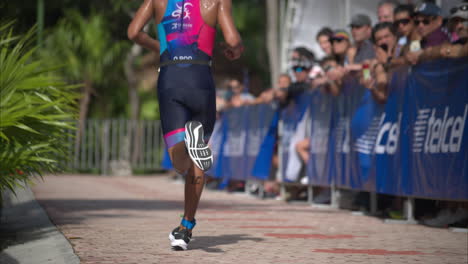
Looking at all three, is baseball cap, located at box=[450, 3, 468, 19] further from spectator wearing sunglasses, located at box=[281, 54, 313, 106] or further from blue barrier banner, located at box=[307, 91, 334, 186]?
spectator wearing sunglasses, located at box=[281, 54, 313, 106]

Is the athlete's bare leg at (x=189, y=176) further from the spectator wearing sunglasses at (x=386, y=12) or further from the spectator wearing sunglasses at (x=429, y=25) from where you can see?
the spectator wearing sunglasses at (x=386, y=12)

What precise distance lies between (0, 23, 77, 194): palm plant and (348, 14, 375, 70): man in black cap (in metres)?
5.35

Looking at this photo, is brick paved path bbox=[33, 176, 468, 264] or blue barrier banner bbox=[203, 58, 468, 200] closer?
brick paved path bbox=[33, 176, 468, 264]

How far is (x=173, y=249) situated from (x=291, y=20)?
1210 centimetres

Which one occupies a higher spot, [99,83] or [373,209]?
[99,83]

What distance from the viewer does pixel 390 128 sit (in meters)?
10.5

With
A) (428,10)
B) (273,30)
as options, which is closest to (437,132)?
(428,10)

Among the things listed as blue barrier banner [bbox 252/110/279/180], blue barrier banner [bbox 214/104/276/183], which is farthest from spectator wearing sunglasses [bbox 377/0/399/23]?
blue barrier banner [bbox 214/104/276/183]

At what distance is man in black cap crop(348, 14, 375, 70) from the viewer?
1222cm

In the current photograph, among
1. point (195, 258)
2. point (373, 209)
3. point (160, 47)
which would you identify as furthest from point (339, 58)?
point (195, 258)

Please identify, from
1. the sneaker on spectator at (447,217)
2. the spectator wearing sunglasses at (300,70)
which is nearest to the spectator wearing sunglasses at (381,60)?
the sneaker on spectator at (447,217)

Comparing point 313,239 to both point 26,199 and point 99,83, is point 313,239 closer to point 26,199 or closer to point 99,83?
point 26,199

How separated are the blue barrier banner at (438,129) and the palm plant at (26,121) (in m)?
3.77

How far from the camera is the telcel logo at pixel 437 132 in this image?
8859mm
